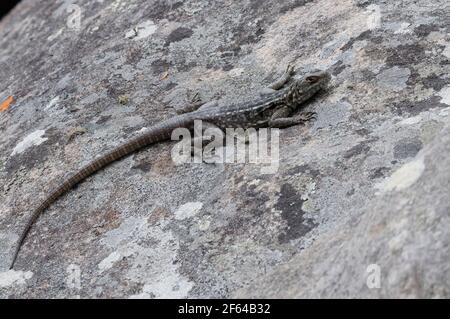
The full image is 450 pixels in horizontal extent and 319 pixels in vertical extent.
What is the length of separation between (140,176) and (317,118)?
1.61 m

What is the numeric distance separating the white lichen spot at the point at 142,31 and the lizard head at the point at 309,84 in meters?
2.20

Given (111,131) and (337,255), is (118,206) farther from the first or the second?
(337,255)

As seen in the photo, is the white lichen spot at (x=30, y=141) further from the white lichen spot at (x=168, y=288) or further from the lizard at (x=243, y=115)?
the white lichen spot at (x=168, y=288)

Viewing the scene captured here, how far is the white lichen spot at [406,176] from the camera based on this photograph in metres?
3.31

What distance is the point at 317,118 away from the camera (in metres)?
5.07

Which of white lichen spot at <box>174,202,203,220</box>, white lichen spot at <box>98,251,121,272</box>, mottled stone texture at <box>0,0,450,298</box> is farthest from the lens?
white lichen spot at <box>174,202,203,220</box>

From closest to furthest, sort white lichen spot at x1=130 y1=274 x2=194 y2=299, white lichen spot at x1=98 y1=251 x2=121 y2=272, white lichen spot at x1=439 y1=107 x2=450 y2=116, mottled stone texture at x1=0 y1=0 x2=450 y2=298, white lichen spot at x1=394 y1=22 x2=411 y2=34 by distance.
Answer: mottled stone texture at x1=0 y1=0 x2=450 y2=298
white lichen spot at x1=130 y1=274 x2=194 y2=299
white lichen spot at x1=98 y1=251 x2=121 y2=272
white lichen spot at x1=439 y1=107 x2=450 y2=116
white lichen spot at x1=394 y1=22 x2=411 y2=34

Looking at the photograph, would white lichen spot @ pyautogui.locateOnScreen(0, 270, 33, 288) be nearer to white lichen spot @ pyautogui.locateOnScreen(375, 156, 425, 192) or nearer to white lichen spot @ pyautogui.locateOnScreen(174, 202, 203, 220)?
white lichen spot @ pyautogui.locateOnScreen(174, 202, 203, 220)

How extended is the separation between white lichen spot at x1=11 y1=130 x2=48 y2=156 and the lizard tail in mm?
931

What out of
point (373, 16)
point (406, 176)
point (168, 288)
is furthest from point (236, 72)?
point (406, 176)

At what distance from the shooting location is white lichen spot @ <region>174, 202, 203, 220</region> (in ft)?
14.6

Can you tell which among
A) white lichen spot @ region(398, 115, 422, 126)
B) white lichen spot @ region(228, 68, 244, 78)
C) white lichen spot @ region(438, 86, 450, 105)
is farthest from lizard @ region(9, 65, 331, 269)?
white lichen spot @ region(438, 86, 450, 105)

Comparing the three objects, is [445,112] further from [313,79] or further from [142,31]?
[142,31]

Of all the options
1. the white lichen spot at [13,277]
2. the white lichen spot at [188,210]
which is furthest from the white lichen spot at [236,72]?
the white lichen spot at [13,277]
